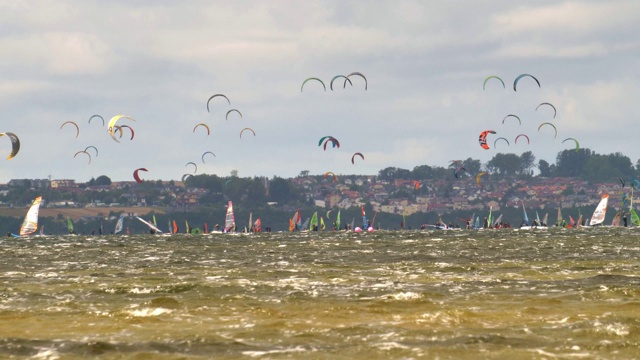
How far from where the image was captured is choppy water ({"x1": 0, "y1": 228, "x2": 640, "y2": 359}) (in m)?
24.1

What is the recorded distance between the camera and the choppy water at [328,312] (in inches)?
950

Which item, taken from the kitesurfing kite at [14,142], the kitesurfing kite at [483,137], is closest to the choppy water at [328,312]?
the kitesurfing kite at [14,142]

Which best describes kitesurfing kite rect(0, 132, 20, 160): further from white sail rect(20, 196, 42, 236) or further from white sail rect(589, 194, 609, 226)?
white sail rect(589, 194, 609, 226)

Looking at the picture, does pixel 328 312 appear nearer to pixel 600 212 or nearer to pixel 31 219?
pixel 31 219

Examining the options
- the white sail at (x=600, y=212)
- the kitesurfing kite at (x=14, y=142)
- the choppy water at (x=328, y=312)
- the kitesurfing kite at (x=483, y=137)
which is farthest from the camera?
the white sail at (x=600, y=212)

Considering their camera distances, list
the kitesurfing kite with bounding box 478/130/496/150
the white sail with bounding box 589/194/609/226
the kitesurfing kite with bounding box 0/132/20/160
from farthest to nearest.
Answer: the white sail with bounding box 589/194/609/226 → the kitesurfing kite with bounding box 478/130/496/150 → the kitesurfing kite with bounding box 0/132/20/160

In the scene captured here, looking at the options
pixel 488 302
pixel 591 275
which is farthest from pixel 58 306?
pixel 591 275

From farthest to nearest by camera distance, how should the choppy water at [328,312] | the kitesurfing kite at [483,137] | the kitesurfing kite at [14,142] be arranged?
the kitesurfing kite at [483,137]
the kitesurfing kite at [14,142]
the choppy water at [328,312]

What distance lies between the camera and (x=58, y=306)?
3300 centimetres

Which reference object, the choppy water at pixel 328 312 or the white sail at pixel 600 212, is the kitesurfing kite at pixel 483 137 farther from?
the choppy water at pixel 328 312

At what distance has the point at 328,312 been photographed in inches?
1190

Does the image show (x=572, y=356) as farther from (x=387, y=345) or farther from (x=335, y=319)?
(x=335, y=319)

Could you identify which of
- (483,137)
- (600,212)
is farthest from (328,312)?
(600,212)

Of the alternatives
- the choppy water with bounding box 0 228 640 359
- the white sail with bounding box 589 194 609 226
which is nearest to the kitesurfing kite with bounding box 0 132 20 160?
the choppy water with bounding box 0 228 640 359
